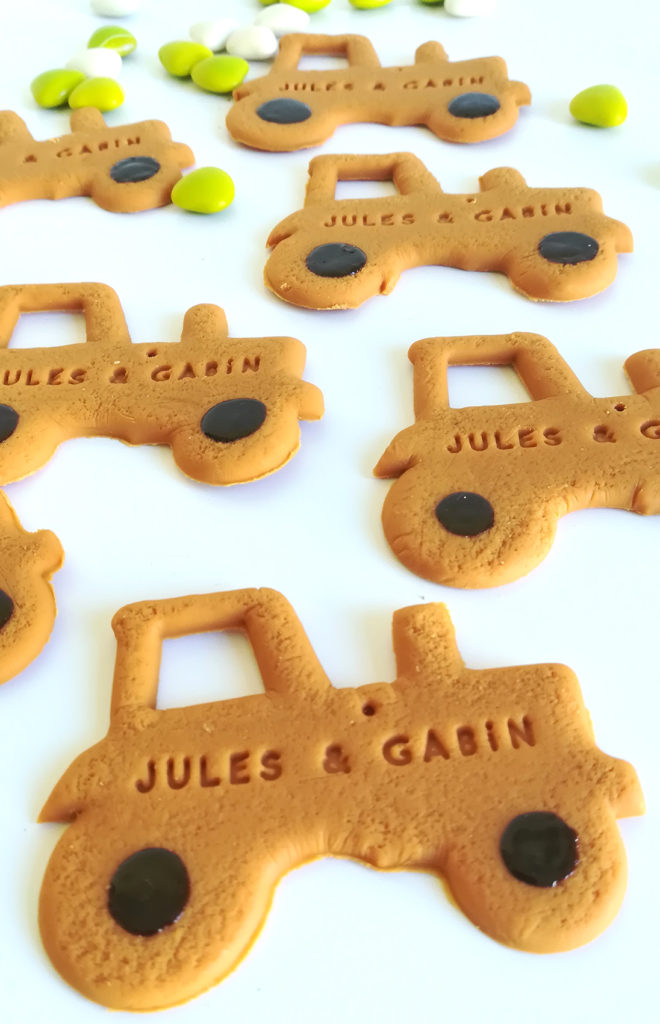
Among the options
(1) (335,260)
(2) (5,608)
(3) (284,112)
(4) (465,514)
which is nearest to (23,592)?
(2) (5,608)

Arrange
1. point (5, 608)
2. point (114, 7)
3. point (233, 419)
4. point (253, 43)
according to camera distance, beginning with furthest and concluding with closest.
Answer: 1. point (114, 7)
2. point (253, 43)
3. point (233, 419)
4. point (5, 608)

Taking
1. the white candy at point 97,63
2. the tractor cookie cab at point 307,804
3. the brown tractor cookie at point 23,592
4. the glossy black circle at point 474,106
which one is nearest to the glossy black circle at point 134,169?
the white candy at point 97,63

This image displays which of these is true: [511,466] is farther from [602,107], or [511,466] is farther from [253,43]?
[253,43]

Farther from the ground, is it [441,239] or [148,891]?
[441,239]

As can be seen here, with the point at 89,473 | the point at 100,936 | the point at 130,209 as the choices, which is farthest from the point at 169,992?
the point at 130,209

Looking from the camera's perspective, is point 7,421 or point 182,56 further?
point 182,56

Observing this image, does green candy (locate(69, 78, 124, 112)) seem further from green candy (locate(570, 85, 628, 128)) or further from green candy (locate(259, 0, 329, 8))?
green candy (locate(570, 85, 628, 128))

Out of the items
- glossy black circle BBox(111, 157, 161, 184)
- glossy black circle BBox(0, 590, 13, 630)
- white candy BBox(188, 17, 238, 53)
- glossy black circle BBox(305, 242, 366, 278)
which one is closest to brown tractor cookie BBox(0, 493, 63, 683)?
glossy black circle BBox(0, 590, 13, 630)
